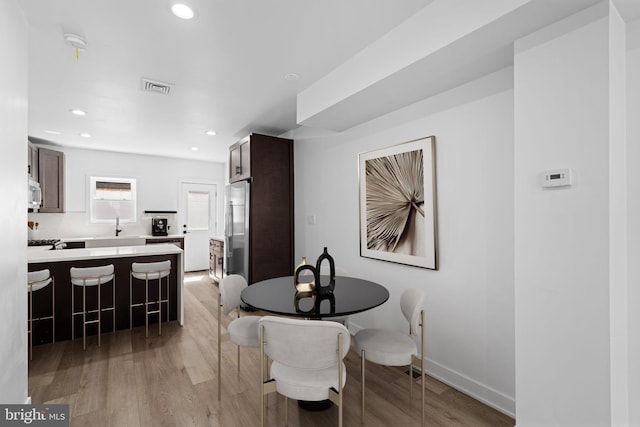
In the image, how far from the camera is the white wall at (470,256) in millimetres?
2092

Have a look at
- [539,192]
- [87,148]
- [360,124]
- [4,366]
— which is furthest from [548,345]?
[87,148]

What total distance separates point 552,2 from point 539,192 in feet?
2.96

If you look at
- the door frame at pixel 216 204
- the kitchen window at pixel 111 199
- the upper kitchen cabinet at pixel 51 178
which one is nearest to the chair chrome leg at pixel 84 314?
the upper kitchen cabinet at pixel 51 178

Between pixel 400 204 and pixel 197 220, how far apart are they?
5.44 meters

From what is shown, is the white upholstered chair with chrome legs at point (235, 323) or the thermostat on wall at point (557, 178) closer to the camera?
the thermostat on wall at point (557, 178)

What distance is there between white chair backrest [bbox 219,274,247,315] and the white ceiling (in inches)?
69.4

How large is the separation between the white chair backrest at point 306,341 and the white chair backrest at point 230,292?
865 mm

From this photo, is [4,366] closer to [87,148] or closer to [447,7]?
[447,7]

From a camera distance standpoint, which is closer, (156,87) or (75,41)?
(75,41)

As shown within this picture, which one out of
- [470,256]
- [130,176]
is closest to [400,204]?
[470,256]

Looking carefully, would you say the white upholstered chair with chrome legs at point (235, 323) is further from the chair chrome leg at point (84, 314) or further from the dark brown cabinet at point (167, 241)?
the dark brown cabinet at point (167, 241)

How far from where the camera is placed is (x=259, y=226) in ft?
13.6

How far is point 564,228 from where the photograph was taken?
154cm

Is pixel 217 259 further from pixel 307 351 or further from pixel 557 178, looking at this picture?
pixel 557 178
